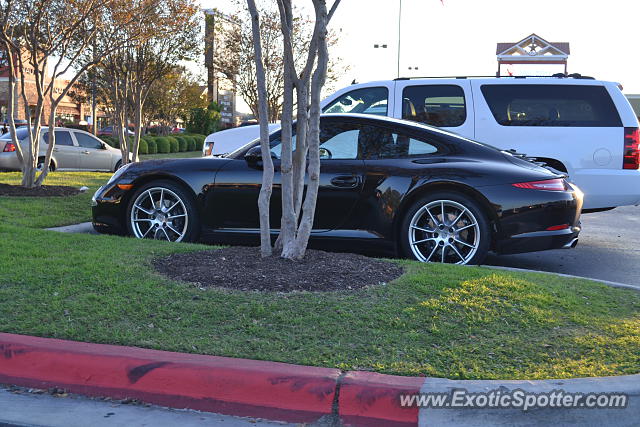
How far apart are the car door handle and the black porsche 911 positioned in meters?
0.01

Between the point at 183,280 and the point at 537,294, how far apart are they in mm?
2522

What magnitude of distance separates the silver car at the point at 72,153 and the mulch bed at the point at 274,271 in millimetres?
14322

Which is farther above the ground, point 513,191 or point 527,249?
point 513,191

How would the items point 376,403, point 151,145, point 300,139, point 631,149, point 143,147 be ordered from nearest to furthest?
point 376,403 < point 300,139 < point 631,149 < point 143,147 < point 151,145

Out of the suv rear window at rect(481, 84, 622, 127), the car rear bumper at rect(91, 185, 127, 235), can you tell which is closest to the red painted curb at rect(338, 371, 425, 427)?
the car rear bumper at rect(91, 185, 127, 235)

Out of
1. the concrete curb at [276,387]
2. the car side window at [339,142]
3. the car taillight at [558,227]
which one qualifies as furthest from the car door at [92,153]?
the concrete curb at [276,387]

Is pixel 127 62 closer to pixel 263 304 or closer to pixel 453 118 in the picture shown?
pixel 453 118

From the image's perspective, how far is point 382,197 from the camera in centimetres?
678

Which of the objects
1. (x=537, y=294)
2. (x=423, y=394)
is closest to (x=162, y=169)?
(x=537, y=294)

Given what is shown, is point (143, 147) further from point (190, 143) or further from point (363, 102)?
point (363, 102)

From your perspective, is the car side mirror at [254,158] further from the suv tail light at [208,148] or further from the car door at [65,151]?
the car door at [65,151]

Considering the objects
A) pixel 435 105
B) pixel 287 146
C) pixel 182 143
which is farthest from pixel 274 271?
pixel 182 143

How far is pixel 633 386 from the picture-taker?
3.61 metres

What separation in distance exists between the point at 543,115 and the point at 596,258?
226 centimetres
